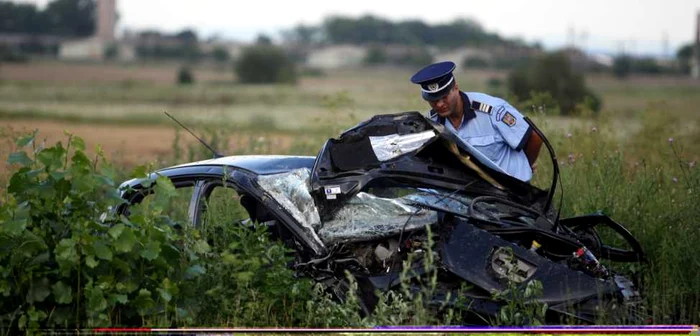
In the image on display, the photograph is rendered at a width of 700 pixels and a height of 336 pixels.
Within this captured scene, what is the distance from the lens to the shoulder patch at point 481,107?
8.64 m

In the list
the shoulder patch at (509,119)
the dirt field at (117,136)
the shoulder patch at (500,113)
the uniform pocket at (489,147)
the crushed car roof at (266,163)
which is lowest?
the dirt field at (117,136)

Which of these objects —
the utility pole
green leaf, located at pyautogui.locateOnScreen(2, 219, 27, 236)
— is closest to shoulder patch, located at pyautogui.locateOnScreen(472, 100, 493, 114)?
green leaf, located at pyautogui.locateOnScreen(2, 219, 27, 236)

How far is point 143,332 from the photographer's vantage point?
6430 millimetres

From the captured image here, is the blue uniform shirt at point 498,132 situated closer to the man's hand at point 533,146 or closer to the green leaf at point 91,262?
the man's hand at point 533,146

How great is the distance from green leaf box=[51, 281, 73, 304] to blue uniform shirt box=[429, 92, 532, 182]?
3340 millimetres

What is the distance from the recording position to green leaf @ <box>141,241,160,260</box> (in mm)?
6496

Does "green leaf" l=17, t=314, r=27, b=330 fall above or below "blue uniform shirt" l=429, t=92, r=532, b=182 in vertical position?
below

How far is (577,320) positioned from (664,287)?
1596 mm

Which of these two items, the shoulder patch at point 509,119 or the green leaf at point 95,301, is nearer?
the green leaf at point 95,301

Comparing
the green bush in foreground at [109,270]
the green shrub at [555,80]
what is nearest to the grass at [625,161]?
the green bush in foreground at [109,270]

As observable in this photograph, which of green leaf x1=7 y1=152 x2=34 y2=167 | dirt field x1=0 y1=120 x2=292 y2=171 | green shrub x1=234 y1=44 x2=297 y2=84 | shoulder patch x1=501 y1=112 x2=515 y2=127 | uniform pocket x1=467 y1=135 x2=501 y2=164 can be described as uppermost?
shoulder patch x1=501 y1=112 x2=515 y2=127

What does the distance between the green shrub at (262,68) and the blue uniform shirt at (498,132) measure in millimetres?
75661

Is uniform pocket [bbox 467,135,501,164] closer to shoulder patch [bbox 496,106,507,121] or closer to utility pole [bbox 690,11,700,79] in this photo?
shoulder patch [bbox 496,106,507,121]

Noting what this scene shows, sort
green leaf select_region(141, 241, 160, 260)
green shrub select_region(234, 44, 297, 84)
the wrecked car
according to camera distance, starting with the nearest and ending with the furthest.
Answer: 1. green leaf select_region(141, 241, 160, 260)
2. the wrecked car
3. green shrub select_region(234, 44, 297, 84)
